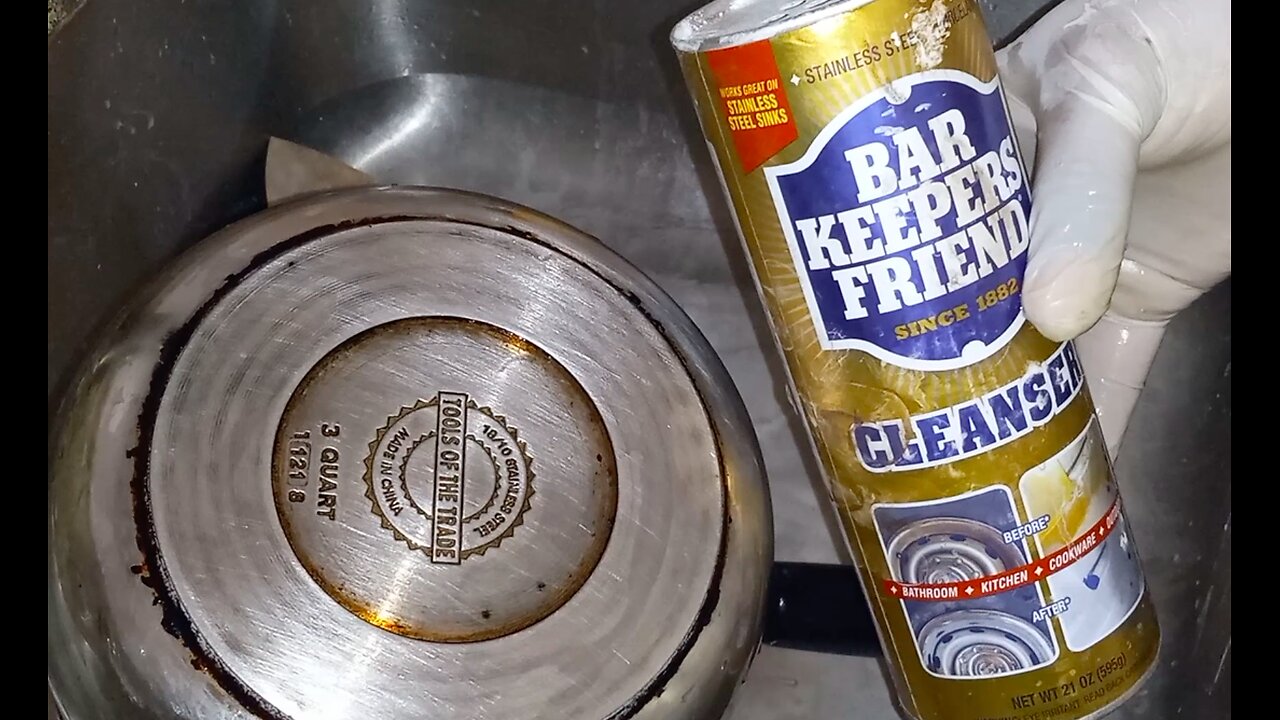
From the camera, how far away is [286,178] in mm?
694

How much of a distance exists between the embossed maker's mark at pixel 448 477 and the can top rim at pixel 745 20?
196mm

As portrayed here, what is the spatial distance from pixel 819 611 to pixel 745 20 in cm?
41

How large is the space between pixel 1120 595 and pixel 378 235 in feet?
1.28

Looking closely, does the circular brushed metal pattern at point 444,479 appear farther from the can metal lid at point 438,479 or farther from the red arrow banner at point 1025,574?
the red arrow banner at point 1025,574

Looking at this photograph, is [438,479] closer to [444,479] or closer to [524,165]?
[444,479]

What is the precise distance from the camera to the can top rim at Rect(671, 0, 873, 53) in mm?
392

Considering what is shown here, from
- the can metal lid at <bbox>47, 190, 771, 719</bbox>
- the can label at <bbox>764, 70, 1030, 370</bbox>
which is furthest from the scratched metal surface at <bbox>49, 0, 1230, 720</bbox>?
the can label at <bbox>764, 70, 1030, 370</bbox>

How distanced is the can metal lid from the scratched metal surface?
14 centimetres

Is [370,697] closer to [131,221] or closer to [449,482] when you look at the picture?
[449,482]

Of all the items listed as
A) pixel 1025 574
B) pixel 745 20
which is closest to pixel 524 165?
pixel 745 20

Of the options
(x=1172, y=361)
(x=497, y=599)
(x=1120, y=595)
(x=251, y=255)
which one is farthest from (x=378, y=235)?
(x=1172, y=361)

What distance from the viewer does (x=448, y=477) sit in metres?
0.48

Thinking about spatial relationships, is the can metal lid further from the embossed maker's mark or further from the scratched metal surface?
the scratched metal surface

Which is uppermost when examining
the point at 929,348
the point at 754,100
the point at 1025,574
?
the point at 754,100
